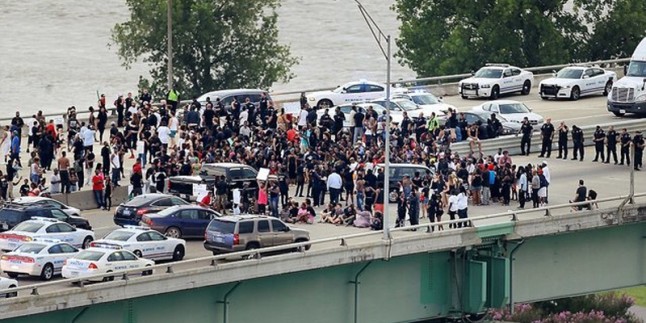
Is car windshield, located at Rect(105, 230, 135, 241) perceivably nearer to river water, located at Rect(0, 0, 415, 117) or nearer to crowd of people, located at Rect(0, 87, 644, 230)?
crowd of people, located at Rect(0, 87, 644, 230)

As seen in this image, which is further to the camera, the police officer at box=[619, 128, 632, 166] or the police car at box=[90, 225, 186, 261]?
the police officer at box=[619, 128, 632, 166]

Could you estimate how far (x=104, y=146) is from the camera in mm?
51375

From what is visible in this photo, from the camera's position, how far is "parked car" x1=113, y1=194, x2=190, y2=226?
44812 mm

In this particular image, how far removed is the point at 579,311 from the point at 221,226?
29.5 meters

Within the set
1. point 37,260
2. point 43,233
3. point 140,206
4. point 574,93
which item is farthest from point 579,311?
point 37,260

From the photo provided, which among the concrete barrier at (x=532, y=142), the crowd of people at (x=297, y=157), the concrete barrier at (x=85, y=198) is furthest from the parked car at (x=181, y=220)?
the concrete barrier at (x=532, y=142)

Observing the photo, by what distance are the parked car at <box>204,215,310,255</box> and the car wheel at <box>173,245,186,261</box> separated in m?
0.59

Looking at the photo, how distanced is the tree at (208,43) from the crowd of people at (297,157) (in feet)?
72.4

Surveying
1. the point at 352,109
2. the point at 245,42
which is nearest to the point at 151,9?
the point at 245,42

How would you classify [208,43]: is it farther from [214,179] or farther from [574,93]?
[214,179]

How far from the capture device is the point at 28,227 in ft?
136

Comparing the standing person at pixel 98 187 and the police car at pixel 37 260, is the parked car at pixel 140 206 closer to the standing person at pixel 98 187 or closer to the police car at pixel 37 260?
the standing person at pixel 98 187

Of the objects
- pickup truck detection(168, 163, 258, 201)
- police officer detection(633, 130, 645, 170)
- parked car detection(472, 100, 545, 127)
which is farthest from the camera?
parked car detection(472, 100, 545, 127)

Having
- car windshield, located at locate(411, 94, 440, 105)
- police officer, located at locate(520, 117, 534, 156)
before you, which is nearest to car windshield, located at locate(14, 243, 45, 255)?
police officer, located at locate(520, 117, 534, 156)
